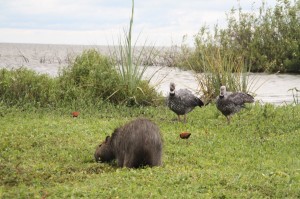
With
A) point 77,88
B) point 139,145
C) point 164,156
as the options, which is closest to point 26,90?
point 77,88

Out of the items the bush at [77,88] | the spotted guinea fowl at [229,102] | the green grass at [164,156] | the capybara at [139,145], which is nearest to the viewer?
the green grass at [164,156]

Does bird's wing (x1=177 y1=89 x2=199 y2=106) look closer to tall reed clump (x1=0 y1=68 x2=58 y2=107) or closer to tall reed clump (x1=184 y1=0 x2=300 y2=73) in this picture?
tall reed clump (x1=0 y1=68 x2=58 y2=107)

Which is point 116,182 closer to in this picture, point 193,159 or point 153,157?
point 153,157

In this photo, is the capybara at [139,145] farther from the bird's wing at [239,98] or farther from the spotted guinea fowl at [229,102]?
the bird's wing at [239,98]

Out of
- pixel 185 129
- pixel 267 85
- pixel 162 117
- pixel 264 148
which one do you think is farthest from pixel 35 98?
pixel 267 85

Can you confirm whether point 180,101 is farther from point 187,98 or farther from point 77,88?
point 77,88

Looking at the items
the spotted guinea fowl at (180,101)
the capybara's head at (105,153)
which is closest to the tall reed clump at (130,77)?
the spotted guinea fowl at (180,101)

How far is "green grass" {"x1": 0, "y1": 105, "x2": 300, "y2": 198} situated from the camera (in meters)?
7.54

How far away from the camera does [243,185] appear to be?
7.69 metres

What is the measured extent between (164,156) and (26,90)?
7865 mm

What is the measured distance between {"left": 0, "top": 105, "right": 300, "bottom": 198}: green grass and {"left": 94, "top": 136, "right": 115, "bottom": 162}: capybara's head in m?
0.20

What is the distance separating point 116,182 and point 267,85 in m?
20.3

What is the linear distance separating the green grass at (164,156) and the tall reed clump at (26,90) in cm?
104

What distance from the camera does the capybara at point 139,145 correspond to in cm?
853
